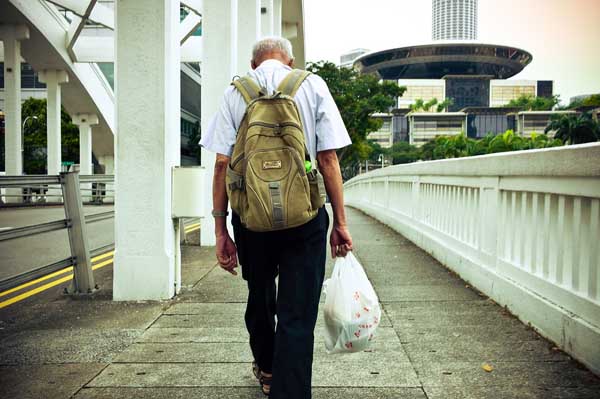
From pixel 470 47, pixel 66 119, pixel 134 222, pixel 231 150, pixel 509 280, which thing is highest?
pixel 470 47

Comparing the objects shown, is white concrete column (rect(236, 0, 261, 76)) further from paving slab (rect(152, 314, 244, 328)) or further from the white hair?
the white hair

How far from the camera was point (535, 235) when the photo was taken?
4695 mm

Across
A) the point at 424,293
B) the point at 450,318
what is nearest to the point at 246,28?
the point at 424,293

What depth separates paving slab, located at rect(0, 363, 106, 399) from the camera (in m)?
3.50

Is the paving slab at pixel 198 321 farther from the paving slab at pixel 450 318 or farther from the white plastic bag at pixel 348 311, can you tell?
the white plastic bag at pixel 348 311

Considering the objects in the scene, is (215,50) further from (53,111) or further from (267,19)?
(53,111)

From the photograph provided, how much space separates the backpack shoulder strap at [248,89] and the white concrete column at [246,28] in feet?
34.0

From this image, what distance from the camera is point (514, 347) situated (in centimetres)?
423

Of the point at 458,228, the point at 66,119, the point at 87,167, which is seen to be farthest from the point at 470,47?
the point at 458,228

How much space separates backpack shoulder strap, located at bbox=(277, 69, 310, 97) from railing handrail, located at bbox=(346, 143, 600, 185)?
1891mm

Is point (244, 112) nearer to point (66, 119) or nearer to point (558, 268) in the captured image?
point (558, 268)

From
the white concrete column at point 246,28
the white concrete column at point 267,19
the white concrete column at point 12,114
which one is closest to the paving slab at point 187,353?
the white concrete column at point 246,28

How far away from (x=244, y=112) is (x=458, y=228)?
15.4 feet

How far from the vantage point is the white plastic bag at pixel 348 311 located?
313 centimetres
